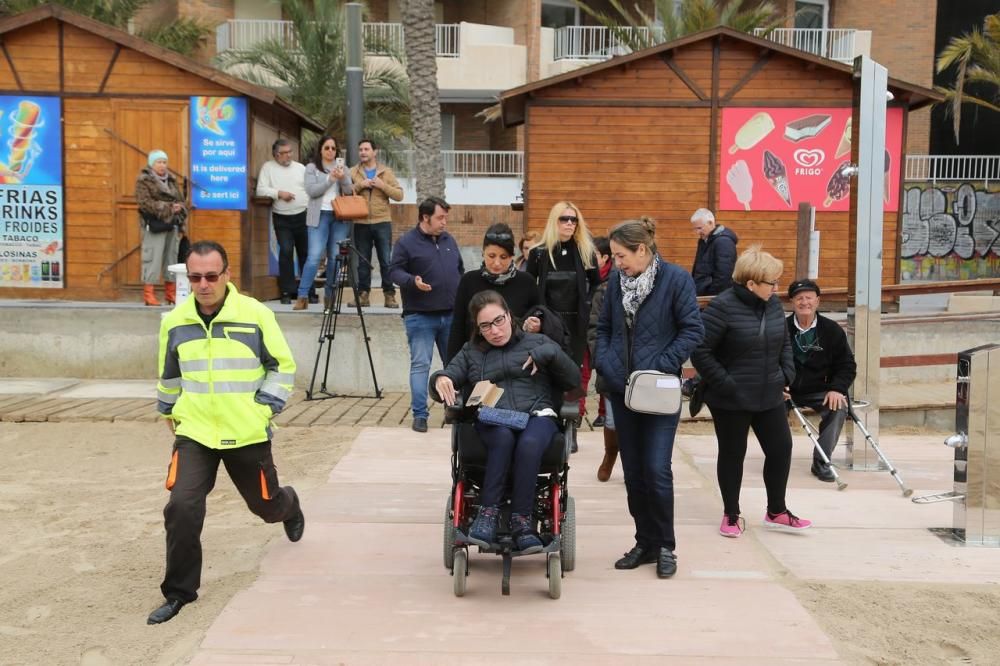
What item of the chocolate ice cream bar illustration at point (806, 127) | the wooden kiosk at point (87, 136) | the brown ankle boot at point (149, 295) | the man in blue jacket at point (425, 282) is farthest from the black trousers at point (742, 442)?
the chocolate ice cream bar illustration at point (806, 127)

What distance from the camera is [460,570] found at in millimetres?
5195

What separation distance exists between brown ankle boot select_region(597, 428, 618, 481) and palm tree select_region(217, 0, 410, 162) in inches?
769

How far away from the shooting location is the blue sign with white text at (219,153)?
13.3 meters

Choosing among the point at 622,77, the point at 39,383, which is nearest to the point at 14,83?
the point at 39,383

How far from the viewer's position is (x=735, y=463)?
6.29 m

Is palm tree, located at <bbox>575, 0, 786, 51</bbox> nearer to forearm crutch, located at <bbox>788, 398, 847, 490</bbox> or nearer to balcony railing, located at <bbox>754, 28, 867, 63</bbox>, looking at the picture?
balcony railing, located at <bbox>754, 28, 867, 63</bbox>

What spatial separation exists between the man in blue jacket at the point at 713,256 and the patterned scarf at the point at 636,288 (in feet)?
17.1

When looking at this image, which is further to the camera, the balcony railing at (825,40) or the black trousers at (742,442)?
the balcony railing at (825,40)

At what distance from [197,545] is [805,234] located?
8122mm

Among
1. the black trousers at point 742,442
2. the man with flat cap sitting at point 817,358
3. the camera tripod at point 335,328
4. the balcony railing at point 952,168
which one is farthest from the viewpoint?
the balcony railing at point 952,168

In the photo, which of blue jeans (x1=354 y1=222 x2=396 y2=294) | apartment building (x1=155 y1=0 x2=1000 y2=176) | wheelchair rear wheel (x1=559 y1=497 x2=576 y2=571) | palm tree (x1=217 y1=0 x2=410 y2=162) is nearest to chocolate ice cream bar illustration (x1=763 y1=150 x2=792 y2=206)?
blue jeans (x1=354 y1=222 x2=396 y2=294)

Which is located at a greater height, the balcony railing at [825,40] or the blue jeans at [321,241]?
the balcony railing at [825,40]

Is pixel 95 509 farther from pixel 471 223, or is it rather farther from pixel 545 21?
pixel 545 21

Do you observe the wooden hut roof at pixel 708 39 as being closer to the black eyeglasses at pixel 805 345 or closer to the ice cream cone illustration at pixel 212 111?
the ice cream cone illustration at pixel 212 111
